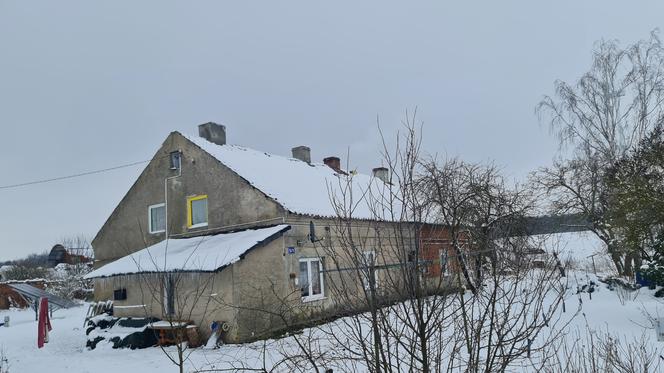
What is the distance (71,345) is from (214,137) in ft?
30.2

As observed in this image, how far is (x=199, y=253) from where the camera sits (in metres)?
14.2

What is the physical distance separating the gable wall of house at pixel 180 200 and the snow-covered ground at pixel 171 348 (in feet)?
12.4

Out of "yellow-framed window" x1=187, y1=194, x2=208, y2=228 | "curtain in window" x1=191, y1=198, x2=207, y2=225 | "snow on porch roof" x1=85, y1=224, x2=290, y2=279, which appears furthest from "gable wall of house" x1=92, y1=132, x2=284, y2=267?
"snow on porch roof" x1=85, y1=224, x2=290, y2=279

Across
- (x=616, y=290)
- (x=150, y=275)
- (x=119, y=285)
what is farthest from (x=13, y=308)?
(x=616, y=290)

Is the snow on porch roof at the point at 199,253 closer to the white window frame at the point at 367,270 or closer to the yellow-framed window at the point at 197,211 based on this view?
the yellow-framed window at the point at 197,211

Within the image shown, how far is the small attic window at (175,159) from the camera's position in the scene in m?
18.0

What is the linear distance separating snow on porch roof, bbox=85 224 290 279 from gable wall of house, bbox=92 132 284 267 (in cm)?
67

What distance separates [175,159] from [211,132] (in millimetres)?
2349

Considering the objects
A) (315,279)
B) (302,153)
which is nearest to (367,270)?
(315,279)

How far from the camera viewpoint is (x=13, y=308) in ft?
100

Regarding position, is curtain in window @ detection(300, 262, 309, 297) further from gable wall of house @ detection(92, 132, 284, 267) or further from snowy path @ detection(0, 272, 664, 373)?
snowy path @ detection(0, 272, 664, 373)

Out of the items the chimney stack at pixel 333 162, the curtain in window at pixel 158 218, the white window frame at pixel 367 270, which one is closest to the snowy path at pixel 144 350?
the curtain in window at pixel 158 218

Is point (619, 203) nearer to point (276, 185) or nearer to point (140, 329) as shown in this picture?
point (276, 185)

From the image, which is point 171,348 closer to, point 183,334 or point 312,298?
point 183,334
